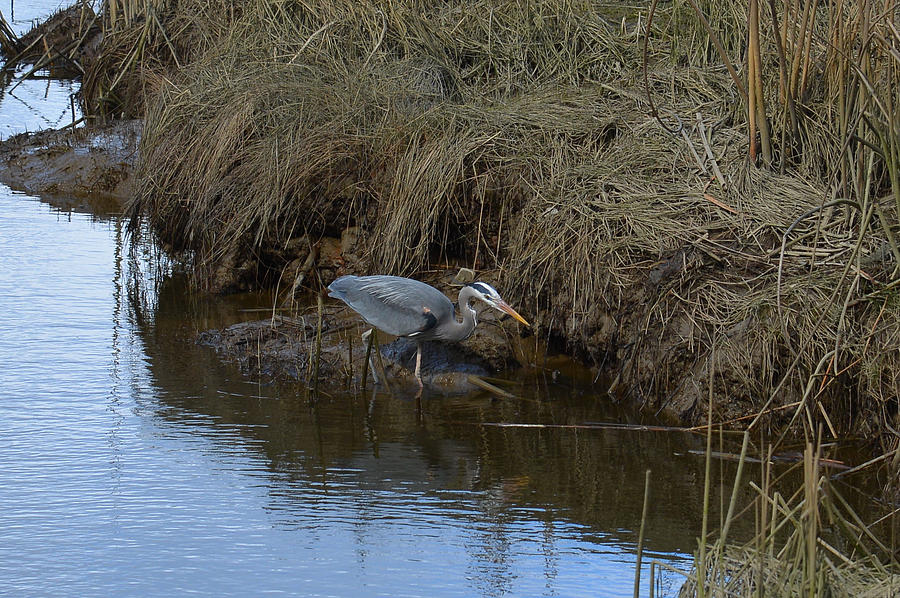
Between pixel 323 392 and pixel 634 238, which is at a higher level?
pixel 634 238

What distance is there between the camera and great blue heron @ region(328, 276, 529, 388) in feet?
22.5

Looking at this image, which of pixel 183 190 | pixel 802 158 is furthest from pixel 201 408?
pixel 802 158

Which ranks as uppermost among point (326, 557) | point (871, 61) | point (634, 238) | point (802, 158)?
point (871, 61)

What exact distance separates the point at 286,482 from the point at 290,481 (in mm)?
23

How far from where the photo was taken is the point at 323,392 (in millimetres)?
6801

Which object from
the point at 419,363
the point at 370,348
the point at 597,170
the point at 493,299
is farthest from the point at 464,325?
the point at 597,170

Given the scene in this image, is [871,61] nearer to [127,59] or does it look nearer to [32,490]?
[32,490]

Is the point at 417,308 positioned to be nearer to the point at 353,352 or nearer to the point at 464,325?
the point at 464,325

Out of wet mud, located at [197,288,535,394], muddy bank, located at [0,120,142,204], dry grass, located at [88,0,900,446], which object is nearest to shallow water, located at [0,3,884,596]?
wet mud, located at [197,288,535,394]

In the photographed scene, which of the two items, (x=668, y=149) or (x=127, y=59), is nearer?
(x=668, y=149)

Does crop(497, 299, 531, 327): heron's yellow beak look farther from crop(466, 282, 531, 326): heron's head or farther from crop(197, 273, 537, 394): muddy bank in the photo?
crop(197, 273, 537, 394): muddy bank

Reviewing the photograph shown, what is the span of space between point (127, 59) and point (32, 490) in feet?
25.0

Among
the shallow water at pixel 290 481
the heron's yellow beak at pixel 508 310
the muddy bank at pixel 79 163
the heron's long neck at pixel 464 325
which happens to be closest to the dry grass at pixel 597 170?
the heron's yellow beak at pixel 508 310

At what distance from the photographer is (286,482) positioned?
18.1ft
